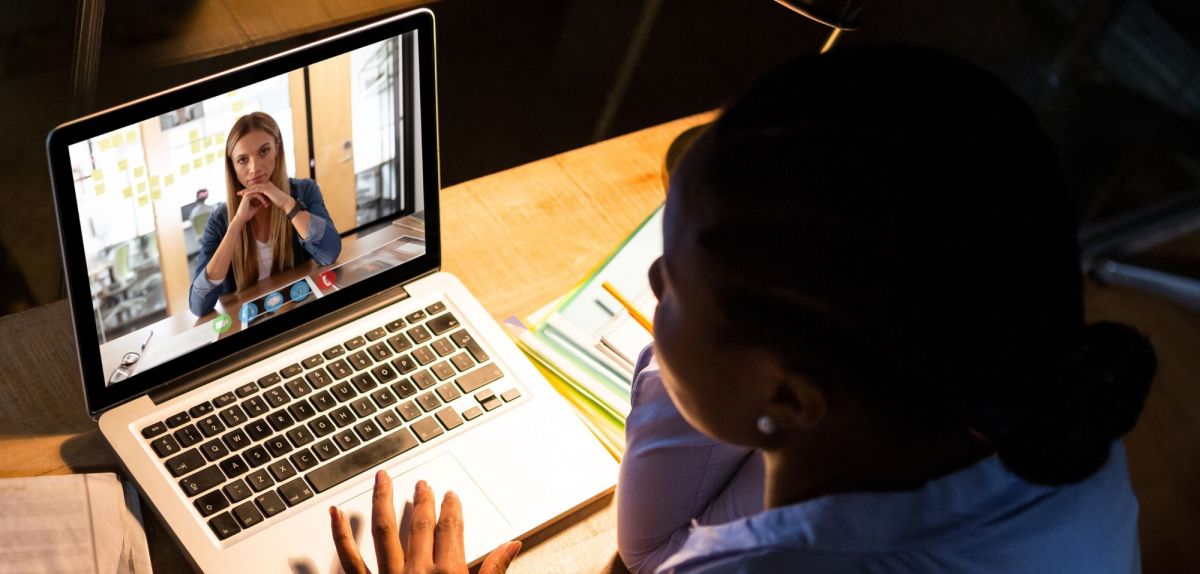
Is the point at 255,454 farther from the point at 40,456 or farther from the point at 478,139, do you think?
the point at 478,139

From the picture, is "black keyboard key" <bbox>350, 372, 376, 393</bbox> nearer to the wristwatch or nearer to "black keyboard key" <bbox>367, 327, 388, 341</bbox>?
"black keyboard key" <bbox>367, 327, 388, 341</bbox>

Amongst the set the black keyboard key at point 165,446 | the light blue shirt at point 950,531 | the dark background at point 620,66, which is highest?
the light blue shirt at point 950,531

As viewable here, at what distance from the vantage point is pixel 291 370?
3.09ft

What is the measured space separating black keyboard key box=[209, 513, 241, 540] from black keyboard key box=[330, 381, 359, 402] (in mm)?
144

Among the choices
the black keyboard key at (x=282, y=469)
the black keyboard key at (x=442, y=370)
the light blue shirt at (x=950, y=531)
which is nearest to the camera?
the light blue shirt at (x=950, y=531)

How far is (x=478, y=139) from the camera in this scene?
5.60 ft

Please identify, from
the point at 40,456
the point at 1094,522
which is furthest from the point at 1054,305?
the point at 40,456

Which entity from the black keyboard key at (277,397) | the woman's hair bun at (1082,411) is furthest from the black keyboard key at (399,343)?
the woman's hair bun at (1082,411)

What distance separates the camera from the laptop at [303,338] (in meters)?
0.82

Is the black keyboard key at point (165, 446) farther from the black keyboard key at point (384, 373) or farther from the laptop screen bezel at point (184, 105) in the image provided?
the black keyboard key at point (384, 373)

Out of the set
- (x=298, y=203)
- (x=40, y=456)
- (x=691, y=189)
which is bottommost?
(x=40, y=456)

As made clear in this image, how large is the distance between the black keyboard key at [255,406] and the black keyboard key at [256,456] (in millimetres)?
35

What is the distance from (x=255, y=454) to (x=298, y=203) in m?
0.22

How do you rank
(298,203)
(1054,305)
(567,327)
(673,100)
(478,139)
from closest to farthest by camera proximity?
(1054,305) → (298,203) → (567,327) → (478,139) → (673,100)
